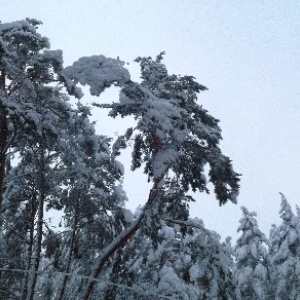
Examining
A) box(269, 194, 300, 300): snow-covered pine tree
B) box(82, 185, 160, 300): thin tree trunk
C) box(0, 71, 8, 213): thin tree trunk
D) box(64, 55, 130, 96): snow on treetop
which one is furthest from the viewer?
box(269, 194, 300, 300): snow-covered pine tree

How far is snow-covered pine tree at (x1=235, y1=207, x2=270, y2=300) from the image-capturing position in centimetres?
2648

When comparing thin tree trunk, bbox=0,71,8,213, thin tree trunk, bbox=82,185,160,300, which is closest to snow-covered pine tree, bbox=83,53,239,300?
thin tree trunk, bbox=82,185,160,300

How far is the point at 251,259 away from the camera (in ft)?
89.7

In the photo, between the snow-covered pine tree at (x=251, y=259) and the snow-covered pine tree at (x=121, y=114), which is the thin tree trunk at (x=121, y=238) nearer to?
the snow-covered pine tree at (x=121, y=114)

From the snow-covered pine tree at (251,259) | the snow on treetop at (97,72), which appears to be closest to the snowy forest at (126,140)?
the snow on treetop at (97,72)

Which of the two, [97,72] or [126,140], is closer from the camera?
[97,72]

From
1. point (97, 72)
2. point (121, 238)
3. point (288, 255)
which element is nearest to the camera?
point (97, 72)

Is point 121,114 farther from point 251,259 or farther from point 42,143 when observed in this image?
point 251,259

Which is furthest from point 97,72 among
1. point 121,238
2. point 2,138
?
point 121,238

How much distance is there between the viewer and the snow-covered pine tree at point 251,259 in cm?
2648

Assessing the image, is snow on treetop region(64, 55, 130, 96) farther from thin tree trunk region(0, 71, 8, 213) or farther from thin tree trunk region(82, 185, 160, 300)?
thin tree trunk region(82, 185, 160, 300)

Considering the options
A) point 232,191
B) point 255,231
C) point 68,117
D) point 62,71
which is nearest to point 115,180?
point 68,117

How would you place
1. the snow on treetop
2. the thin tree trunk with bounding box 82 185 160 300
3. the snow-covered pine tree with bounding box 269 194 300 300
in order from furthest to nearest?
the snow-covered pine tree with bounding box 269 194 300 300, the thin tree trunk with bounding box 82 185 160 300, the snow on treetop

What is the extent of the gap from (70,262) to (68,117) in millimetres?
6654
